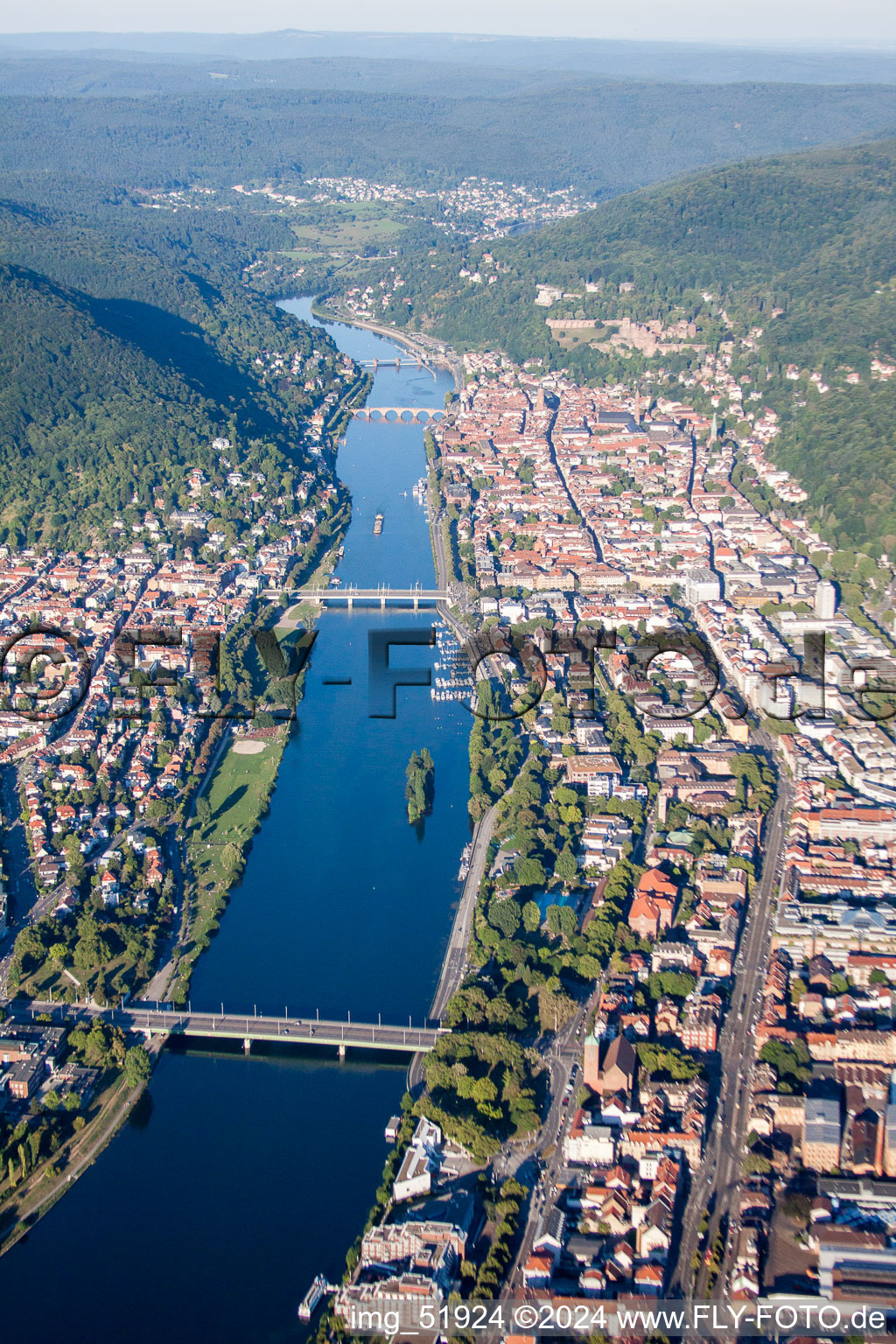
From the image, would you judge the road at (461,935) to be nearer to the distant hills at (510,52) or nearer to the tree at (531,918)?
the tree at (531,918)

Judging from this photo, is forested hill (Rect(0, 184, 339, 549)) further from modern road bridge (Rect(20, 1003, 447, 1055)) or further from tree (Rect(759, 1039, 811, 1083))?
tree (Rect(759, 1039, 811, 1083))

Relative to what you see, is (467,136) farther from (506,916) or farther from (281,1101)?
(281,1101)

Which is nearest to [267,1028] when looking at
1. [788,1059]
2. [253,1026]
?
[253,1026]

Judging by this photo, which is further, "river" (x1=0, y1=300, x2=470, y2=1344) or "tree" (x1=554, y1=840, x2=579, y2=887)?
"tree" (x1=554, y1=840, x2=579, y2=887)

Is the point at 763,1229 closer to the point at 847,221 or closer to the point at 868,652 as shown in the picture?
the point at 868,652

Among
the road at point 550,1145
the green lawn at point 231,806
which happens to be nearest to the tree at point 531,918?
the road at point 550,1145

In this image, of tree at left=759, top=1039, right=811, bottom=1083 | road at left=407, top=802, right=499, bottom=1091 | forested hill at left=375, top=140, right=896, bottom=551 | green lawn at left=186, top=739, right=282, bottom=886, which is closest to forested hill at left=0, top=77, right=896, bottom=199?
forested hill at left=375, top=140, right=896, bottom=551
